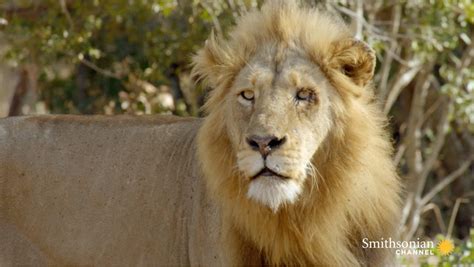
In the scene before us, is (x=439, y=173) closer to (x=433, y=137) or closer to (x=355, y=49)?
(x=433, y=137)

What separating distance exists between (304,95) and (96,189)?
5.62 ft

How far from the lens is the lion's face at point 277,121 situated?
4555 millimetres

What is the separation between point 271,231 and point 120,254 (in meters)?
1.32

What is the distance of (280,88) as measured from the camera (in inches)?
189

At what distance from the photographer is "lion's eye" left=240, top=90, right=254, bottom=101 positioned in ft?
16.0

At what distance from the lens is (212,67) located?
5270 mm

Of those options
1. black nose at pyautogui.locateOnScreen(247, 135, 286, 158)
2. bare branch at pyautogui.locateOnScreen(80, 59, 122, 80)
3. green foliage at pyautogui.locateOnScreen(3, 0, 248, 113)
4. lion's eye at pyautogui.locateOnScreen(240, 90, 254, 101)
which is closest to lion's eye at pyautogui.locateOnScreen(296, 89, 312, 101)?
lion's eye at pyautogui.locateOnScreen(240, 90, 254, 101)

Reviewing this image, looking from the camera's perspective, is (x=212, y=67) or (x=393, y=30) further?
(x=393, y=30)

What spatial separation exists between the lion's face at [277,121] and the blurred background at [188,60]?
2.84 m

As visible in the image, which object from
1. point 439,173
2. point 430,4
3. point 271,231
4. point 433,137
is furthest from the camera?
point 439,173

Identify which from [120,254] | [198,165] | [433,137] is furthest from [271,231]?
[433,137]

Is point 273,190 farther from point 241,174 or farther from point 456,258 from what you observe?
point 456,258

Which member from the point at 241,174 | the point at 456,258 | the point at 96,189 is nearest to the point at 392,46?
the point at 456,258

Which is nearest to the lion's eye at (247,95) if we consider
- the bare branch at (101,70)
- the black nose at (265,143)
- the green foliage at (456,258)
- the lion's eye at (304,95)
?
the lion's eye at (304,95)
